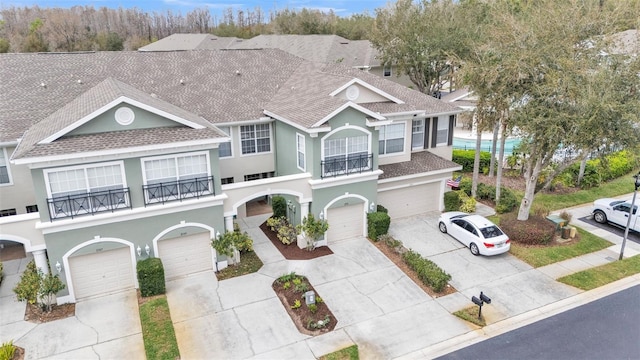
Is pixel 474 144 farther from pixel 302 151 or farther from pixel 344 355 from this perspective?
pixel 344 355

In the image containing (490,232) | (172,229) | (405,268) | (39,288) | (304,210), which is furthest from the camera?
(304,210)

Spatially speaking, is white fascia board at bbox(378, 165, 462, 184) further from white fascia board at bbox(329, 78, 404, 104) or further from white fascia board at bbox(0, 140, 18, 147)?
white fascia board at bbox(0, 140, 18, 147)

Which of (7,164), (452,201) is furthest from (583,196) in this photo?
(7,164)

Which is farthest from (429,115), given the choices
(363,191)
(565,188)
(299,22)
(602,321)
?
(299,22)

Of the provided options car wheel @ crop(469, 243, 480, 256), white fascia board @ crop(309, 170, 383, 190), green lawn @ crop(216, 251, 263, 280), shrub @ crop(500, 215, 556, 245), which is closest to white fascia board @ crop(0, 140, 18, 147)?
green lawn @ crop(216, 251, 263, 280)

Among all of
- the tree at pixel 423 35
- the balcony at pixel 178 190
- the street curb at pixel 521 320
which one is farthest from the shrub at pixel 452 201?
the tree at pixel 423 35

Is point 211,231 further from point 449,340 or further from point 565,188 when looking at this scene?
point 565,188
